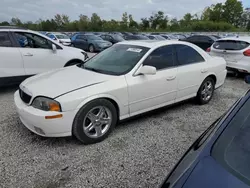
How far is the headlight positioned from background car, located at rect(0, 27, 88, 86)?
2.85m

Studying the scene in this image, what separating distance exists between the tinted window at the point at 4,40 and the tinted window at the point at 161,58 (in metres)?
3.64

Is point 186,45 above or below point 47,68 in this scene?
above

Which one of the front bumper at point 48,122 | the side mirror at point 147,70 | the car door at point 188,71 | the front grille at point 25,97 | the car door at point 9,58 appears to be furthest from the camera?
the car door at point 9,58

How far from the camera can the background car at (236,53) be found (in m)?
6.94

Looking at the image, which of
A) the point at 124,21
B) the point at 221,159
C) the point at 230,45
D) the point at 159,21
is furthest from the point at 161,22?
the point at 221,159

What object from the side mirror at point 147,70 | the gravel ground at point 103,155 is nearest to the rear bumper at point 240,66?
the gravel ground at point 103,155

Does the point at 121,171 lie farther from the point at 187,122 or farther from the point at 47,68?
the point at 47,68

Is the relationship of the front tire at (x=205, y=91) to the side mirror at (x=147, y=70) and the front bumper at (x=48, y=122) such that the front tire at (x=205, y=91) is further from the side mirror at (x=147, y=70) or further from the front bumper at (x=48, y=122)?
the front bumper at (x=48, y=122)

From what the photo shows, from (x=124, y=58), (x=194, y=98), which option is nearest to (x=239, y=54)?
(x=194, y=98)

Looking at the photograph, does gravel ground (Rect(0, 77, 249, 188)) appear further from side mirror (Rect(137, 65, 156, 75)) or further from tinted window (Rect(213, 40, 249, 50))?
tinted window (Rect(213, 40, 249, 50))

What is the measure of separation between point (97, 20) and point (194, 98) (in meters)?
65.6

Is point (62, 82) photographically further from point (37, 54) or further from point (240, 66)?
point (240, 66)

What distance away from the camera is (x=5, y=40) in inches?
205

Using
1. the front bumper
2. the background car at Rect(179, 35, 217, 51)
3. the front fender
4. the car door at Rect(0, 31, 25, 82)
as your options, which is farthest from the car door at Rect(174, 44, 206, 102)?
the background car at Rect(179, 35, 217, 51)
